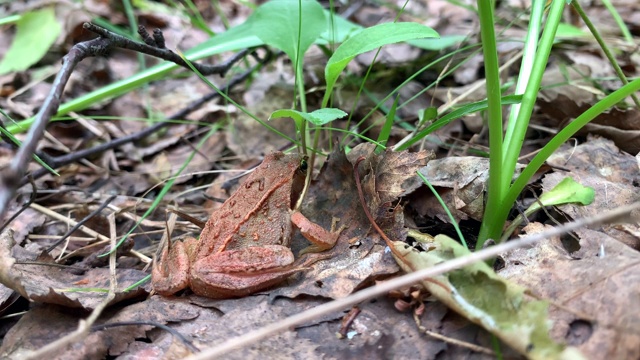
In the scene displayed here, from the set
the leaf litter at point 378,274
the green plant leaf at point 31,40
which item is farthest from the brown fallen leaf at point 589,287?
the green plant leaf at point 31,40

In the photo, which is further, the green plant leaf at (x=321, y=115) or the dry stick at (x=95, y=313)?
the green plant leaf at (x=321, y=115)

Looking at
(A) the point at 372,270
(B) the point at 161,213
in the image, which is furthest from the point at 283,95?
(A) the point at 372,270

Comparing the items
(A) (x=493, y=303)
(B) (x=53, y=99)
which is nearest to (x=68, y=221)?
(B) (x=53, y=99)

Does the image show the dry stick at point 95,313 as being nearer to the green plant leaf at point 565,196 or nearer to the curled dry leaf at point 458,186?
the curled dry leaf at point 458,186

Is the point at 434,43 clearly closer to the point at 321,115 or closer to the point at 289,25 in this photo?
the point at 289,25

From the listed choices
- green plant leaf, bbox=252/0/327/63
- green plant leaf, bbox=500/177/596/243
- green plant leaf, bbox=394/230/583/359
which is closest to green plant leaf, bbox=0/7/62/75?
green plant leaf, bbox=252/0/327/63
